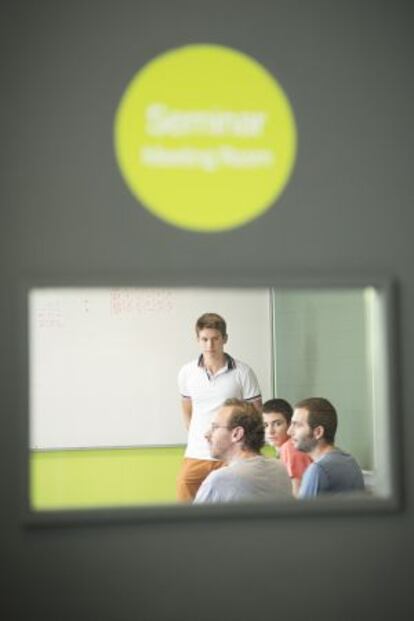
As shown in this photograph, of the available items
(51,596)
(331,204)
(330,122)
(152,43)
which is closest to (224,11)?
(152,43)

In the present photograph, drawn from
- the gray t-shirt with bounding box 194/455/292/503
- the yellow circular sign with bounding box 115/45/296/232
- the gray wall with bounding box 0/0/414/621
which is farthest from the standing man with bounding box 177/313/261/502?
the yellow circular sign with bounding box 115/45/296/232

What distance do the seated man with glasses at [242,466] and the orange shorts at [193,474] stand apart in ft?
4.53

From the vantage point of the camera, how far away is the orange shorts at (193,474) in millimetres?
5266

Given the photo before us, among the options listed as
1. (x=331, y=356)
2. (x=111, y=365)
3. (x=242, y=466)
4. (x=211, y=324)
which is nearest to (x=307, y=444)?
(x=242, y=466)

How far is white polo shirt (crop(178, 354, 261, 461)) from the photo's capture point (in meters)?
5.04

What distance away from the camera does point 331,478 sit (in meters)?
3.52

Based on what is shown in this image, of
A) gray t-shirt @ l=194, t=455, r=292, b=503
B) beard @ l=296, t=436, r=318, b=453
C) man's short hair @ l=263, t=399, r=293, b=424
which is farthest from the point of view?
man's short hair @ l=263, t=399, r=293, b=424

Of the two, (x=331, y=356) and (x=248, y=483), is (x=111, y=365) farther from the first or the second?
(x=248, y=483)

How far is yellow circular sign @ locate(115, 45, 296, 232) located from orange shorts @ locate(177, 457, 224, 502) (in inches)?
113

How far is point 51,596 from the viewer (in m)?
2.48

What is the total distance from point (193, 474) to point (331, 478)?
1.90 metres

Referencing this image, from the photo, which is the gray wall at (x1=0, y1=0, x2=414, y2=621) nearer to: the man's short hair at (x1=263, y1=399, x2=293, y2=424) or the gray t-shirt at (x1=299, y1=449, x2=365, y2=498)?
the gray t-shirt at (x1=299, y1=449, x2=365, y2=498)

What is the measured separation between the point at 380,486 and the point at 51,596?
0.90 metres

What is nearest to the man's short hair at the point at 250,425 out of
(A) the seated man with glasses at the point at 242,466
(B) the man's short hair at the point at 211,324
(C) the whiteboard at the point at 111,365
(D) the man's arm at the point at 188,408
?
(A) the seated man with glasses at the point at 242,466
